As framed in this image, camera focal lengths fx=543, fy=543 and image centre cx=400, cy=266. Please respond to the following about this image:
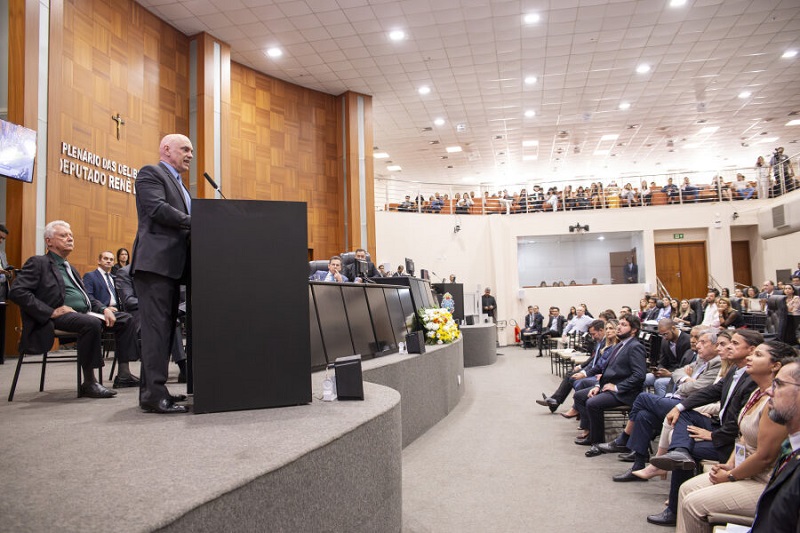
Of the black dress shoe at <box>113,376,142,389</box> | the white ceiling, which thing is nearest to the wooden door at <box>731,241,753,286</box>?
the white ceiling

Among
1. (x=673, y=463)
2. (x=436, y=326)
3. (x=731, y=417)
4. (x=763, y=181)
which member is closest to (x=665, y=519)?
(x=673, y=463)

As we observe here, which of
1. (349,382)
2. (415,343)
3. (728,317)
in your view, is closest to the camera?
(349,382)

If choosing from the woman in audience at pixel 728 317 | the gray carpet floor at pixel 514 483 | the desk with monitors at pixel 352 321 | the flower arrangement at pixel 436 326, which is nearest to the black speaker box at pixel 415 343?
the desk with monitors at pixel 352 321

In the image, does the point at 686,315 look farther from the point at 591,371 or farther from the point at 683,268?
the point at 683,268

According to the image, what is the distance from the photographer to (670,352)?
6.40 m

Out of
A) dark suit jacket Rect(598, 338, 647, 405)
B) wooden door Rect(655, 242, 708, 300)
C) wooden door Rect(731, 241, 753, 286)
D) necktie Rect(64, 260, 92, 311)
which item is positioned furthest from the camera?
wooden door Rect(731, 241, 753, 286)

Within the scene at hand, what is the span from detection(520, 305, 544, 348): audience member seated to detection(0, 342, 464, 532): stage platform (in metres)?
13.4

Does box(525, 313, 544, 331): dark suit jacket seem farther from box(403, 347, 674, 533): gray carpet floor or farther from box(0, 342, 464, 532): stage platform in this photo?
box(0, 342, 464, 532): stage platform

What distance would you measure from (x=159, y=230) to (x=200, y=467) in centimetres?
140

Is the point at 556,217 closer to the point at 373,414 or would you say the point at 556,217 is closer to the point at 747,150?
the point at 747,150

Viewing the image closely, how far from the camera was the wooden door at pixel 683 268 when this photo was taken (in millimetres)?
17562

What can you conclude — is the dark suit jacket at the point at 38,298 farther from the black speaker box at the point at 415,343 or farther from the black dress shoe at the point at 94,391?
the black speaker box at the point at 415,343

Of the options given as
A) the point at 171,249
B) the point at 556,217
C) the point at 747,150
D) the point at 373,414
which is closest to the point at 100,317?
the point at 171,249

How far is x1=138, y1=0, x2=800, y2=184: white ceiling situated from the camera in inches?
408
